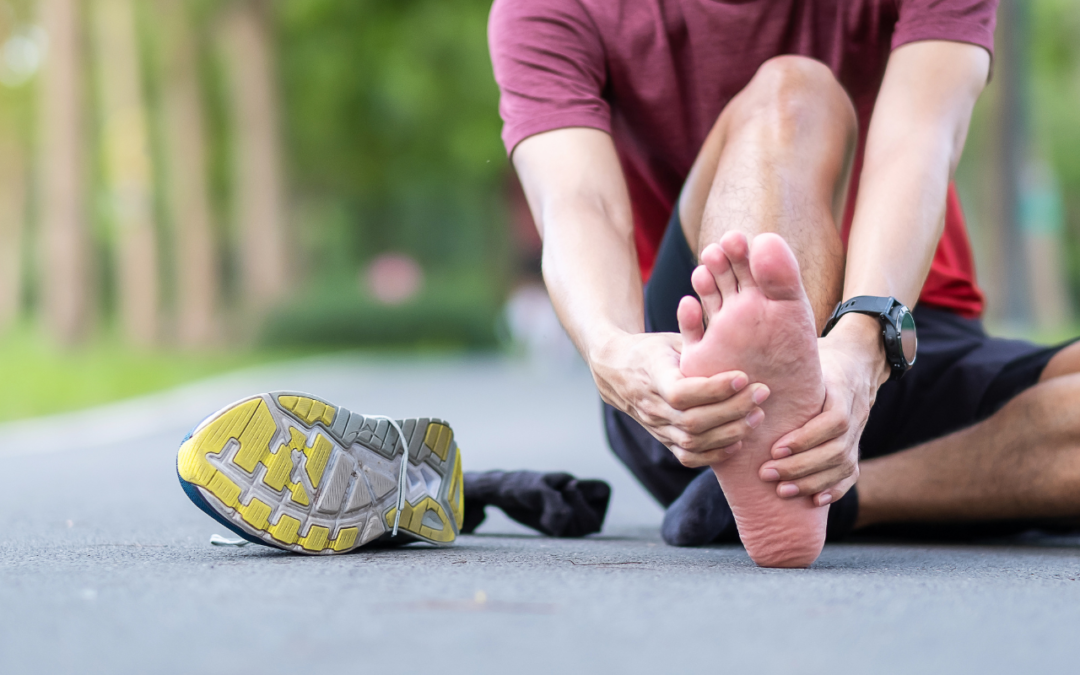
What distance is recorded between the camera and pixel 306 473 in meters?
1.84

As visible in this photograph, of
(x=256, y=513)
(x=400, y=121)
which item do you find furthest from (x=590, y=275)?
(x=400, y=121)

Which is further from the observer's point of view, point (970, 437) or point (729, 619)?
point (970, 437)

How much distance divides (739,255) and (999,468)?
1030mm

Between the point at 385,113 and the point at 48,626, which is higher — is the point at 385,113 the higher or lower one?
the lower one

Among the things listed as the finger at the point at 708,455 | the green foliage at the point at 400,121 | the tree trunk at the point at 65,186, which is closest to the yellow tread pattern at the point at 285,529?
the finger at the point at 708,455

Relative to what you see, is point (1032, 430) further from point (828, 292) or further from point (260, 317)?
point (260, 317)

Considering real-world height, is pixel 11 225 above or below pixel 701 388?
below

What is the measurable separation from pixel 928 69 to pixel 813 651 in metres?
1.26

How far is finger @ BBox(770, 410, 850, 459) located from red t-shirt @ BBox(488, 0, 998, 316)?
89 centimetres

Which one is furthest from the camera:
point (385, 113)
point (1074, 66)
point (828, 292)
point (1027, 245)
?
point (1074, 66)

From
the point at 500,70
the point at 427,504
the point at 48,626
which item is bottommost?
the point at 427,504

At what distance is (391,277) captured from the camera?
24.7 meters

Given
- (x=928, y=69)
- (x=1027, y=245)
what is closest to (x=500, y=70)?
(x=928, y=69)

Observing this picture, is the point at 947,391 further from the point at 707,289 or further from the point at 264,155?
the point at 264,155
